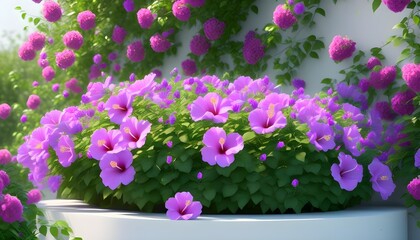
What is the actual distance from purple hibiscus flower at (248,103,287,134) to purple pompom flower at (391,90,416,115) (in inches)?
29.8

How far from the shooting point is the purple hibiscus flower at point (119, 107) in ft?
9.87

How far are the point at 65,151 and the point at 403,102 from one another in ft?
5.18

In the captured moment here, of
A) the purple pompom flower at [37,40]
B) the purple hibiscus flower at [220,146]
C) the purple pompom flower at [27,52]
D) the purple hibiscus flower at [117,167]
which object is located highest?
the purple hibiscus flower at [220,146]

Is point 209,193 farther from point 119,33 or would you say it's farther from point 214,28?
point 119,33

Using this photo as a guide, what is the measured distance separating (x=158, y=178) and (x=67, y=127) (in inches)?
21.8

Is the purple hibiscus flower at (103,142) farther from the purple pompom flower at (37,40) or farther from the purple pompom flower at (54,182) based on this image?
the purple pompom flower at (37,40)

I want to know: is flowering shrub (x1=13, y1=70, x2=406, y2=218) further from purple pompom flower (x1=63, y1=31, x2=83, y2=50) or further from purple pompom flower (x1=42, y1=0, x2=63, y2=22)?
purple pompom flower (x1=42, y1=0, x2=63, y2=22)

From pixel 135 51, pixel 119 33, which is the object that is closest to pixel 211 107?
pixel 135 51

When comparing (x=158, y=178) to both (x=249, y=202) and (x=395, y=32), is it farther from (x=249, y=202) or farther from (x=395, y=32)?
(x=395, y=32)

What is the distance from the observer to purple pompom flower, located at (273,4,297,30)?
3736 mm

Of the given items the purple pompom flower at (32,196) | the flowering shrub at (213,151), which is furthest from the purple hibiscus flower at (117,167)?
the purple pompom flower at (32,196)

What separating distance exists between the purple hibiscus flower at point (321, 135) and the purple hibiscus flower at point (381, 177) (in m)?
0.25

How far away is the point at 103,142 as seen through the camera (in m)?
2.93

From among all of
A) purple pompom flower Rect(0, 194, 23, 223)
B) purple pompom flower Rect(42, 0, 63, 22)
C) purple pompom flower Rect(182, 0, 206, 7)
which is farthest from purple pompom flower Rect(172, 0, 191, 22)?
purple pompom flower Rect(0, 194, 23, 223)
